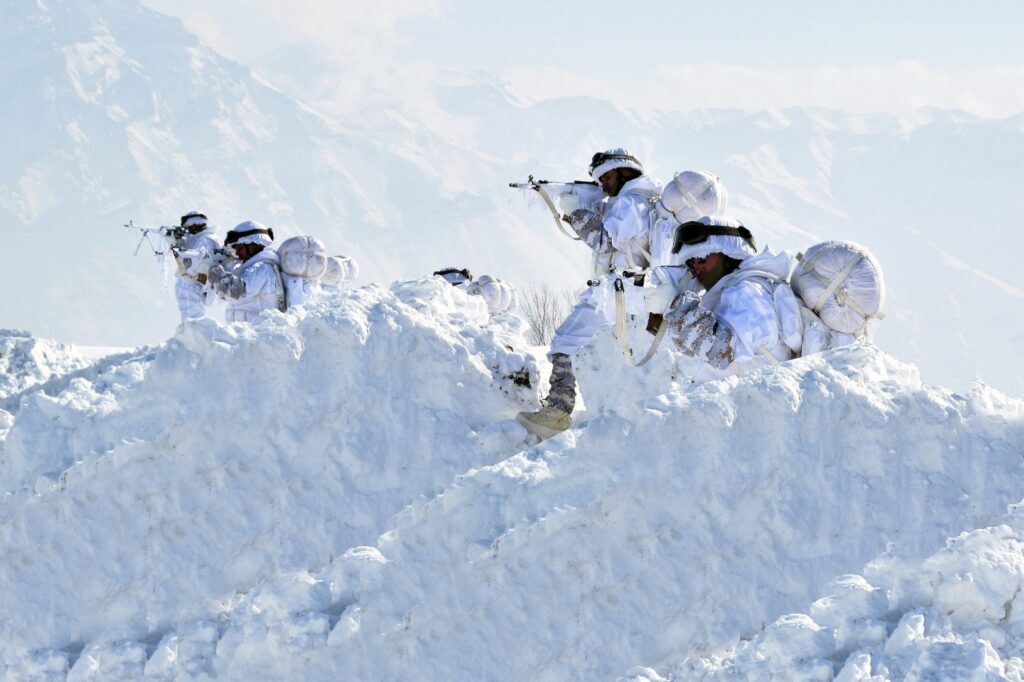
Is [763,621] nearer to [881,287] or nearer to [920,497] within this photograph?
[920,497]

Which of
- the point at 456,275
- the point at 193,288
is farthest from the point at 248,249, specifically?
the point at 456,275

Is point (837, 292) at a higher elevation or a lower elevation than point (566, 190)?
higher

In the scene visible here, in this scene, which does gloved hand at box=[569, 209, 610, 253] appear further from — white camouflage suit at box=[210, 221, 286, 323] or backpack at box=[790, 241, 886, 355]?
white camouflage suit at box=[210, 221, 286, 323]

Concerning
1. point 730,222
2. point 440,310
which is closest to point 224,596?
point 440,310

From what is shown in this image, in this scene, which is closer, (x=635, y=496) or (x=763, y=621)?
(x=763, y=621)

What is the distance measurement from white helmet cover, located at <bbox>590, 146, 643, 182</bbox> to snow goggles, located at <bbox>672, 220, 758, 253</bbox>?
6.12 feet

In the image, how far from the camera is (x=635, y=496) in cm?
456

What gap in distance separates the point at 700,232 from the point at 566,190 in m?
2.20

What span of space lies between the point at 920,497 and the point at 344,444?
9.64 ft

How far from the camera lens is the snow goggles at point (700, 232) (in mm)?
5555

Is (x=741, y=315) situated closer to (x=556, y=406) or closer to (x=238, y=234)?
(x=556, y=406)

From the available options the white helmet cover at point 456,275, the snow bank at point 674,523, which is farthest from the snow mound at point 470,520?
the white helmet cover at point 456,275

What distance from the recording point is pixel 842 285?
538cm

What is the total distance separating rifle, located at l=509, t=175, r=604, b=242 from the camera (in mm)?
7609
